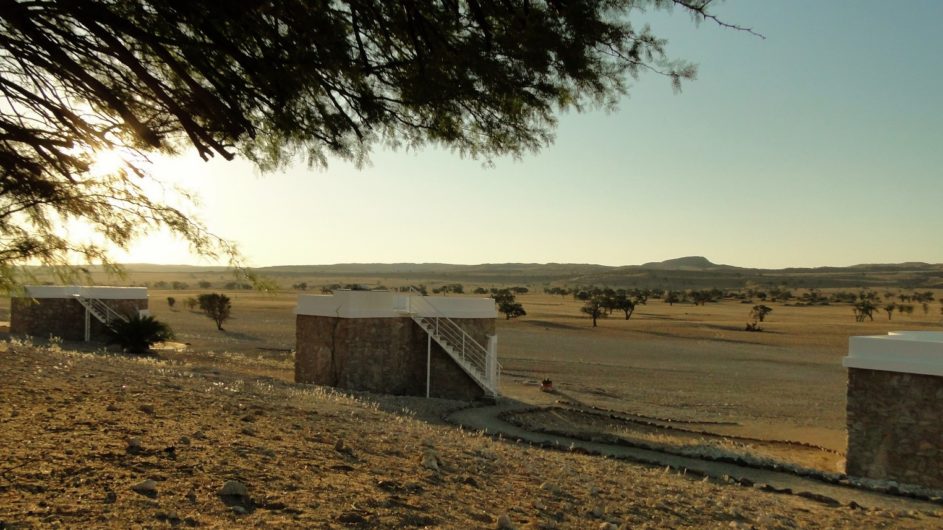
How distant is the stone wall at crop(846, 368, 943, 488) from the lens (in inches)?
574

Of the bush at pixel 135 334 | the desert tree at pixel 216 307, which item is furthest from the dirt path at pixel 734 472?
the desert tree at pixel 216 307

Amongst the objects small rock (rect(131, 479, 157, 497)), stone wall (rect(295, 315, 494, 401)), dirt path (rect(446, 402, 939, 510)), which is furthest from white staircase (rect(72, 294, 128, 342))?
small rock (rect(131, 479, 157, 497))

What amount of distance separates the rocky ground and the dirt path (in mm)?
860

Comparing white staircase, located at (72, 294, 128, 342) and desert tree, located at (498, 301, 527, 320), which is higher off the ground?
white staircase, located at (72, 294, 128, 342)

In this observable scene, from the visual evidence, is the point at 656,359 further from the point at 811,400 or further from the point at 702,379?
the point at 811,400

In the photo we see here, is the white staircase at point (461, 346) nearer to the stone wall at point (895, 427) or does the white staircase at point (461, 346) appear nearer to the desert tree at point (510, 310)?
the stone wall at point (895, 427)

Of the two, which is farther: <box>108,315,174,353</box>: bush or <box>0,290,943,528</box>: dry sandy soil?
<box>108,315,174,353</box>: bush

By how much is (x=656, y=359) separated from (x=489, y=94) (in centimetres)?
3596

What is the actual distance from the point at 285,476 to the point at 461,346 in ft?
54.3

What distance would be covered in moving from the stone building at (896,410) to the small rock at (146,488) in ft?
42.4

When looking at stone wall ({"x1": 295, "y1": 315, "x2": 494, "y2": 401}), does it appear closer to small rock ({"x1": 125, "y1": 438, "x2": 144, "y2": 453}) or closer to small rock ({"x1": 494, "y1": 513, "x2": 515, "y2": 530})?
small rock ({"x1": 125, "y1": 438, "x2": 144, "y2": 453})

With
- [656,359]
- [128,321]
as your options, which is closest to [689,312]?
[656,359]

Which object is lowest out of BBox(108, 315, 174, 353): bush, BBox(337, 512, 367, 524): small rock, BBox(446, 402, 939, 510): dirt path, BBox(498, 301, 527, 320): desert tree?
BBox(446, 402, 939, 510): dirt path

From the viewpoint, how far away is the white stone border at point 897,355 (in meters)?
14.6
